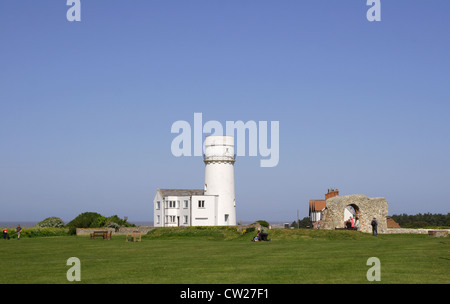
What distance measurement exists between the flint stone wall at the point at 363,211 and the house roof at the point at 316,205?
38054 millimetres

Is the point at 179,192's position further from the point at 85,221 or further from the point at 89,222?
the point at 85,221

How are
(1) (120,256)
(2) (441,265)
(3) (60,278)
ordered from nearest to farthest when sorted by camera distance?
(3) (60,278) → (2) (441,265) → (1) (120,256)

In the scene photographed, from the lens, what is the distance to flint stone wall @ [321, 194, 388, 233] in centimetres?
5291

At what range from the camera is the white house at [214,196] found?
246ft

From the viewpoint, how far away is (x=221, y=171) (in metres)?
75.2

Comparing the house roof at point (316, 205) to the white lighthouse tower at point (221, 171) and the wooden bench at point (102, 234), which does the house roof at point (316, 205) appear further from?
the wooden bench at point (102, 234)

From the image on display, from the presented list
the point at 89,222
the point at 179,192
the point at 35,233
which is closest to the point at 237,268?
the point at 35,233

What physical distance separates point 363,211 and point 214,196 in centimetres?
2692
